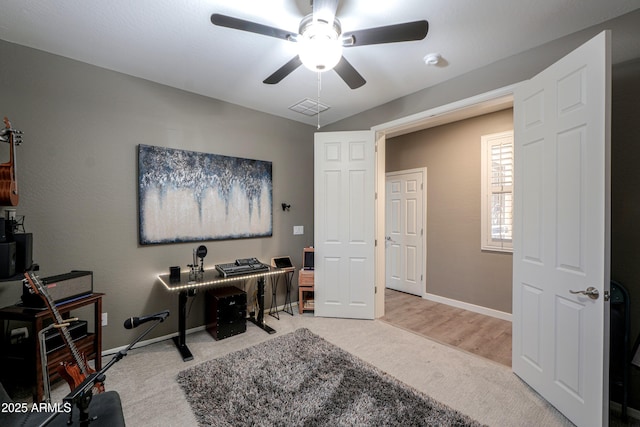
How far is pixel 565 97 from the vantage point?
1.84 m

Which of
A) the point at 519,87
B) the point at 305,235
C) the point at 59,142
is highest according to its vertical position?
the point at 519,87

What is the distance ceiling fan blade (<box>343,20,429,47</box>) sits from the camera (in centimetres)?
153

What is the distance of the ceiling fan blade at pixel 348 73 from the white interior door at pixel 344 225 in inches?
53.7

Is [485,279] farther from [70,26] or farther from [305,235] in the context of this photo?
[70,26]

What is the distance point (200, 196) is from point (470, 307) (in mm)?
3912

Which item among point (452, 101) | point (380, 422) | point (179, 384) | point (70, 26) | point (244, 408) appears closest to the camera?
point (380, 422)

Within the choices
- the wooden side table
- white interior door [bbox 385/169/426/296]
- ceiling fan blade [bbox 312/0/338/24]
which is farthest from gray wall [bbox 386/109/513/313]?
ceiling fan blade [bbox 312/0/338/24]

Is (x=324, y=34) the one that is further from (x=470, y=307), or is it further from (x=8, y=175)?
(x=470, y=307)

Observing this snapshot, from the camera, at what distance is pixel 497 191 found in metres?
3.65

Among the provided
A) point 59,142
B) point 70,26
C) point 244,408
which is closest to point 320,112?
point 70,26

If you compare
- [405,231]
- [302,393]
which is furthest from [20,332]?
[405,231]

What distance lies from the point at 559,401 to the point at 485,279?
80.2 inches

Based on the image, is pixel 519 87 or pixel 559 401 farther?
pixel 519 87

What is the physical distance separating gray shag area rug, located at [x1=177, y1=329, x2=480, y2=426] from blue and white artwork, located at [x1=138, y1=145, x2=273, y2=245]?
1.41 m
